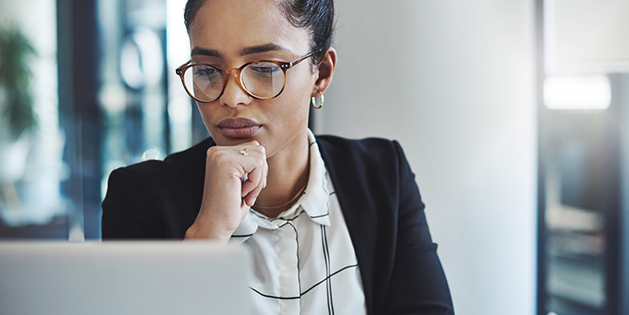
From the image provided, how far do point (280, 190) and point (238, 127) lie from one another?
26 centimetres

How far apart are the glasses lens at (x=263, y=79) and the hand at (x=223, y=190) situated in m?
0.14

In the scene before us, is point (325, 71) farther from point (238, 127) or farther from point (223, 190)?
point (223, 190)

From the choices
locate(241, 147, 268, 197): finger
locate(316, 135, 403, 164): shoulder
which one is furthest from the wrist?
locate(316, 135, 403, 164): shoulder

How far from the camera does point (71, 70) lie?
151 inches

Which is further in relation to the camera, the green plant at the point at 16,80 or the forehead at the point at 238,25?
the green plant at the point at 16,80

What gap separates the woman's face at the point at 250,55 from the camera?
0.97 metres

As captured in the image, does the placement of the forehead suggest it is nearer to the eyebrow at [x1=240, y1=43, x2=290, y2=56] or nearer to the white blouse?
the eyebrow at [x1=240, y1=43, x2=290, y2=56]

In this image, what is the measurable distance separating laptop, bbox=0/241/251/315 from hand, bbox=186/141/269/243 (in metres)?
0.53

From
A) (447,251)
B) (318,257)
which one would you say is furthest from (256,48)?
(447,251)

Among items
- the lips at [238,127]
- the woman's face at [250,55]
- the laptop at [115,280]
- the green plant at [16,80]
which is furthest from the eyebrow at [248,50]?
the green plant at [16,80]

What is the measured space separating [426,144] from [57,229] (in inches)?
136

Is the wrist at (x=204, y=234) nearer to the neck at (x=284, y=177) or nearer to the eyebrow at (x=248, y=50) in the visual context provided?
the neck at (x=284, y=177)

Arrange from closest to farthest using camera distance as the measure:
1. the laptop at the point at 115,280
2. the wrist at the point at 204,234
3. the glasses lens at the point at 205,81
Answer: the laptop at the point at 115,280, the wrist at the point at 204,234, the glasses lens at the point at 205,81

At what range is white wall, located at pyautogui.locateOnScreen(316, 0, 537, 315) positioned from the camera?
1693mm
